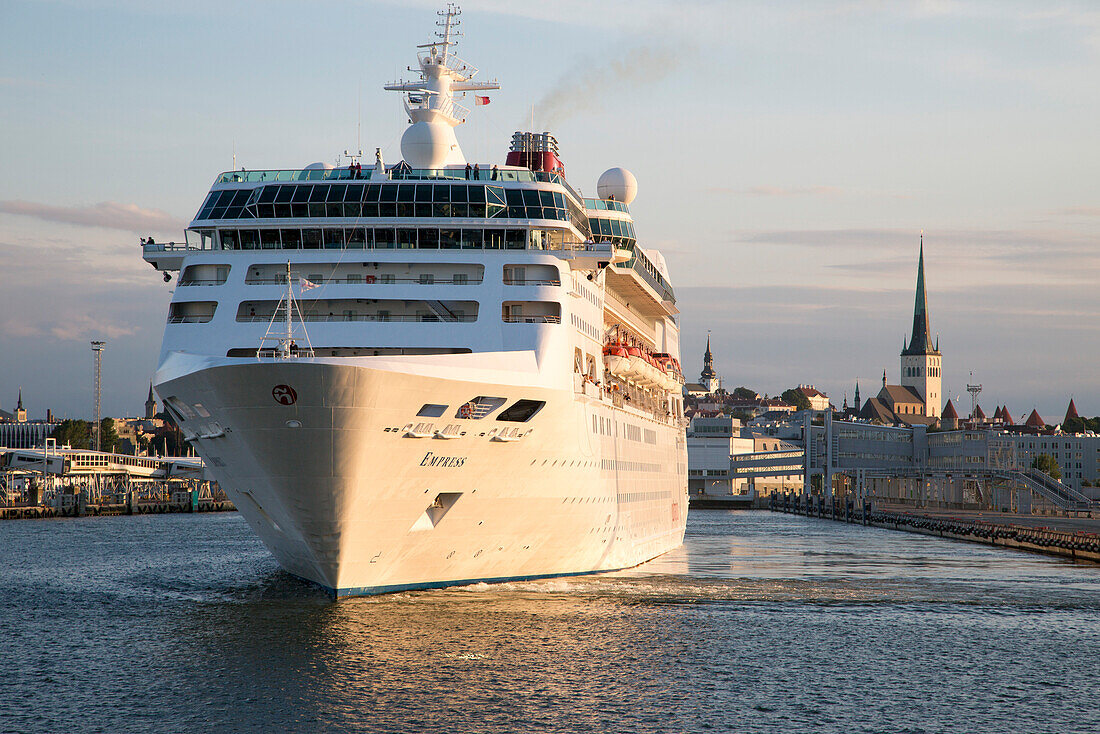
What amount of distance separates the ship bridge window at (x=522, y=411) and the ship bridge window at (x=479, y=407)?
0.74m

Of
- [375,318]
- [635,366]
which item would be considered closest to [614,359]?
[635,366]

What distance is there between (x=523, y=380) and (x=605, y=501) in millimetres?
8086

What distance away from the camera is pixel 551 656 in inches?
957

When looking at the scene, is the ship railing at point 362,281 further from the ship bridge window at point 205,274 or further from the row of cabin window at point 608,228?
the row of cabin window at point 608,228

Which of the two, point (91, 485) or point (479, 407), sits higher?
point (479, 407)

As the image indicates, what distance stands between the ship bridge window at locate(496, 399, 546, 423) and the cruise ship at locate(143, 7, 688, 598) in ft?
0.17

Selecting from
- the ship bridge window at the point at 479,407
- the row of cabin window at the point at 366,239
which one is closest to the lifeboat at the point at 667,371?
the row of cabin window at the point at 366,239

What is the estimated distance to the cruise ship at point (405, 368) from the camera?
80.1 ft

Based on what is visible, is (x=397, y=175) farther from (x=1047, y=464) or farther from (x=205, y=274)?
(x=1047, y=464)

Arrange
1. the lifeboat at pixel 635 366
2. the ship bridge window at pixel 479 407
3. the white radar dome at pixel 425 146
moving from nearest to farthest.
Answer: the ship bridge window at pixel 479 407
the white radar dome at pixel 425 146
the lifeboat at pixel 635 366

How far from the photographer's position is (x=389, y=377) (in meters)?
23.8

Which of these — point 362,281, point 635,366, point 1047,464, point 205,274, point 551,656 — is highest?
point 205,274

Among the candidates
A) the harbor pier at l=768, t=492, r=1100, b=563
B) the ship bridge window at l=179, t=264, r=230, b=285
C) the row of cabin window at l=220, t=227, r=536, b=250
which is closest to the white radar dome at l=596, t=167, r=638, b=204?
the row of cabin window at l=220, t=227, r=536, b=250

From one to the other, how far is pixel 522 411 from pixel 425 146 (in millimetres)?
10146
